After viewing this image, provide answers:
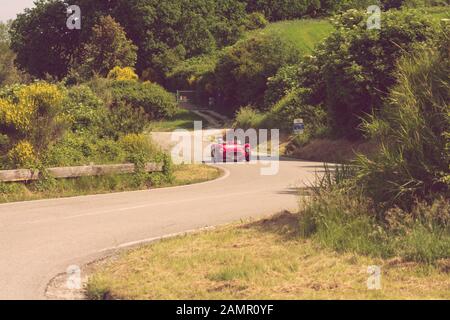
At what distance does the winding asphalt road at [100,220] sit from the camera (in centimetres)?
939

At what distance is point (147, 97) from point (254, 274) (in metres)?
51.7

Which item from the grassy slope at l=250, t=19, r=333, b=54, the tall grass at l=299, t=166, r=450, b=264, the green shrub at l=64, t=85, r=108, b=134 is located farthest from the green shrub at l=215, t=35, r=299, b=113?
the tall grass at l=299, t=166, r=450, b=264

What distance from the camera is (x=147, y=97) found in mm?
58906

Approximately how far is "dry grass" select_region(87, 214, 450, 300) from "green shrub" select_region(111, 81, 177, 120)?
153 ft

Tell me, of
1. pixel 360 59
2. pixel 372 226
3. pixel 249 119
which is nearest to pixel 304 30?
pixel 249 119

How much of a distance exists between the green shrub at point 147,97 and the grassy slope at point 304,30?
21.8 m

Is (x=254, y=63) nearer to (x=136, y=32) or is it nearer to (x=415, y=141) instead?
(x=136, y=32)

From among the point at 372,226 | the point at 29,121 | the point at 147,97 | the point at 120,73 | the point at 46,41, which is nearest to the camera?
the point at 372,226

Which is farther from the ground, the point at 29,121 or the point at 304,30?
the point at 304,30

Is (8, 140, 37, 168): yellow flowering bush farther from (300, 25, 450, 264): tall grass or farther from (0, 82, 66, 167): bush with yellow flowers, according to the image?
(300, 25, 450, 264): tall grass

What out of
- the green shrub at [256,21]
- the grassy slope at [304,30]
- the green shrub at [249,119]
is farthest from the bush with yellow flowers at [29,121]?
the green shrub at [256,21]

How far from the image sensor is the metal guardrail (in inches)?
678
